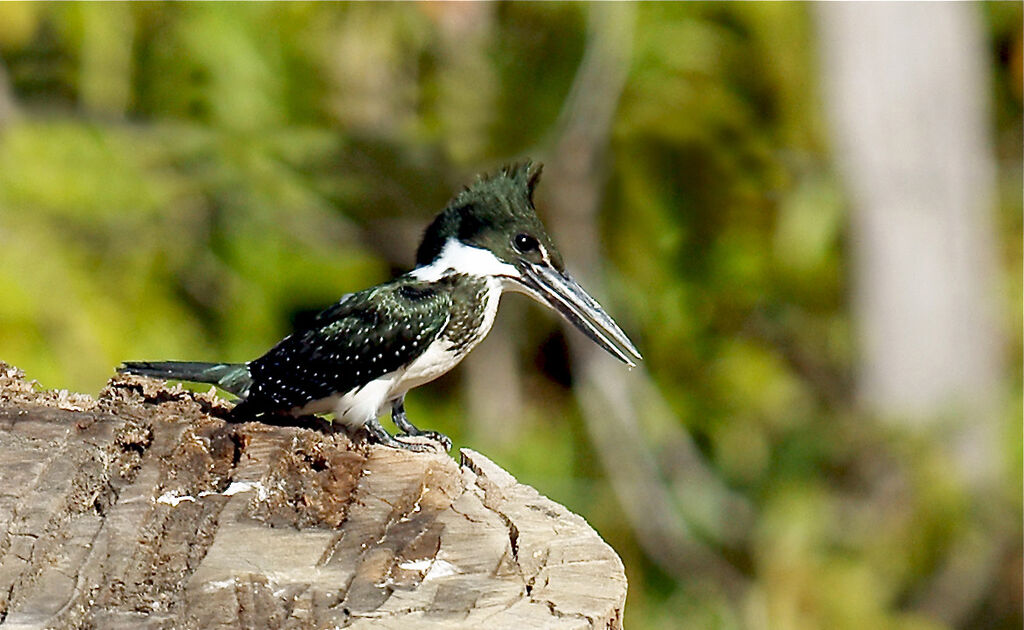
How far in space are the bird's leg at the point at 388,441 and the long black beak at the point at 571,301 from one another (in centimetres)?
40

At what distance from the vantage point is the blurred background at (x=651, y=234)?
5152mm

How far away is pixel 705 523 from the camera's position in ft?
18.0

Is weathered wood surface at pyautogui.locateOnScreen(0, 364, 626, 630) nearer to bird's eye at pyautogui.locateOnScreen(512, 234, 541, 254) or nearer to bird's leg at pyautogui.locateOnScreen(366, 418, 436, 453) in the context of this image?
bird's leg at pyautogui.locateOnScreen(366, 418, 436, 453)

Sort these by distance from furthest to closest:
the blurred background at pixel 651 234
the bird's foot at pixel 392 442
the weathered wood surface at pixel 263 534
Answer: the blurred background at pixel 651 234 < the bird's foot at pixel 392 442 < the weathered wood surface at pixel 263 534

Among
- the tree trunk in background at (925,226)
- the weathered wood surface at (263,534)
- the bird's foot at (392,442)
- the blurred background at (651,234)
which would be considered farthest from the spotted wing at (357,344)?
the tree trunk in background at (925,226)

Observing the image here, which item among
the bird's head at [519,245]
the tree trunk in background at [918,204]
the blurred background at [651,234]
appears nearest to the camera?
the bird's head at [519,245]

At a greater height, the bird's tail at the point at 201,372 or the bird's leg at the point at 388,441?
the bird's tail at the point at 201,372

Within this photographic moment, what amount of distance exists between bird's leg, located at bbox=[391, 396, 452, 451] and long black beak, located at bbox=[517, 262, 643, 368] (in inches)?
12.7

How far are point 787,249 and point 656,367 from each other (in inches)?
28.2

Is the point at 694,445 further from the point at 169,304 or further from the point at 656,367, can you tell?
the point at 169,304

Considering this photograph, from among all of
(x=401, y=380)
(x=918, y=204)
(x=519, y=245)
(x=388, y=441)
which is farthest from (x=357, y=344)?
(x=918, y=204)

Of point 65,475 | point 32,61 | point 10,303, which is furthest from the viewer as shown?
point 32,61

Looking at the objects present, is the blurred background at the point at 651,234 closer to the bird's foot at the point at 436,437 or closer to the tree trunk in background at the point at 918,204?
the tree trunk in background at the point at 918,204

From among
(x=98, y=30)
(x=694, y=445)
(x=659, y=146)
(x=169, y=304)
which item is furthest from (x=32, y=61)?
(x=694, y=445)
